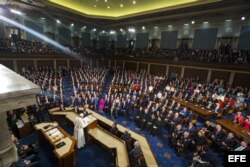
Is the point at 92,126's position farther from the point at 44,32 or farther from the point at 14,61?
the point at 44,32

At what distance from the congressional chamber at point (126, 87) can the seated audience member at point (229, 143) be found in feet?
0.11

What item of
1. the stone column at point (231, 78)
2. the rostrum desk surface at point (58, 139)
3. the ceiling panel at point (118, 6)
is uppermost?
the ceiling panel at point (118, 6)

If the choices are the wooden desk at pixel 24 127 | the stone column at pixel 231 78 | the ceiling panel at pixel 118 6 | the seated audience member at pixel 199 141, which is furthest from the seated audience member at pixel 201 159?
the ceiling panel at pixel 118 6

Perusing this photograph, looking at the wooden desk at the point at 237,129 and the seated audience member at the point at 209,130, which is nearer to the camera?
the wooden desk at the point at 237,129

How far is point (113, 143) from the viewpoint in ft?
20.1

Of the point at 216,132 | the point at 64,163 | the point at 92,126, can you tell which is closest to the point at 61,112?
the point at 92,126

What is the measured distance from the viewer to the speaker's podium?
493cm

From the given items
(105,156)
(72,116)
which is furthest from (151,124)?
(72,116)

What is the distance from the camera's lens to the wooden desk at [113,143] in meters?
5.15

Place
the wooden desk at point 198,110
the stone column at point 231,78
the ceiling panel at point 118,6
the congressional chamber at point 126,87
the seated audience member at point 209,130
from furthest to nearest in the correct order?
the ceiling panel at point 118,6 < the stone column at point 231,78 < the wooden desk at point 198,110 < the seated audience member at point 209,130 < the congressional chamber at point 126,87

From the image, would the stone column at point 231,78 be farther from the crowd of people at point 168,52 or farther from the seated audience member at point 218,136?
the seated audience member at point 218,136

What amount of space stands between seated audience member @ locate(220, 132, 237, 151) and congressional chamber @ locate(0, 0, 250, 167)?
0.11ft

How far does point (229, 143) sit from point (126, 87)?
878 cm

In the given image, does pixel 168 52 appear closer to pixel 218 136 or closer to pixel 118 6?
pixel 118 6
